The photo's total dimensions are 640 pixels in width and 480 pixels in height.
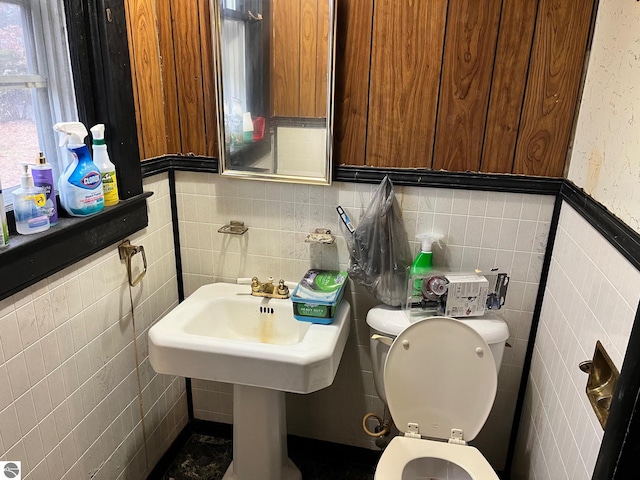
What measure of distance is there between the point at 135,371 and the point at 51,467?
41 centimetres

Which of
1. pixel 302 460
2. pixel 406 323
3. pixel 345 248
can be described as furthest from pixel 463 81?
pixel 302 460

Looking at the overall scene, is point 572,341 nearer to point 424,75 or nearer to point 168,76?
point 424,75

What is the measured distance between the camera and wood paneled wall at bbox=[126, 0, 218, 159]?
1517 millimetres

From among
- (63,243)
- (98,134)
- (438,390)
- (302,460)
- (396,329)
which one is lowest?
(302,460)

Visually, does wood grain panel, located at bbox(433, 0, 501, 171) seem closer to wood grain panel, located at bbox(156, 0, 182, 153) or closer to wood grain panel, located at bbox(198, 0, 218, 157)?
wood grain panel, located at bbox(198, 0, 218, 157)

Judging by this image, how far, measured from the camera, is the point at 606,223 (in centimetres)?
109

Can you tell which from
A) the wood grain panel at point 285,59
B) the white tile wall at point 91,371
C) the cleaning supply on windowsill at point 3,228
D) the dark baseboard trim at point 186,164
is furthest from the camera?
the dark baseboard trim at point 186,164

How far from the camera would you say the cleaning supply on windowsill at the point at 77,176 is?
4.15ft

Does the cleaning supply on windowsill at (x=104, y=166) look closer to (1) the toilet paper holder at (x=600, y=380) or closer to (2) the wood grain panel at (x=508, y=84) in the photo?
(2) the wood grain panel at (x=508, y=84)

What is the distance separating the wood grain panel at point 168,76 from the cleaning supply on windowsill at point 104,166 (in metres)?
0.32

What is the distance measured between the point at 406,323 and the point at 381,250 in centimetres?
25

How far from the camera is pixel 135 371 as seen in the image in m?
1.65

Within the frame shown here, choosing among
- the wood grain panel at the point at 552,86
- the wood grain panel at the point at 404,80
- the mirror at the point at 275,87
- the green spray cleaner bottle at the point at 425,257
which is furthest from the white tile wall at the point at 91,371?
the wood grain panel at the point at 552,86

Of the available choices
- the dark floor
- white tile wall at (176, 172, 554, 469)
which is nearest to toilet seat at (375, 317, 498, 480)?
white tile wall at (176, 172, 554, 469)
